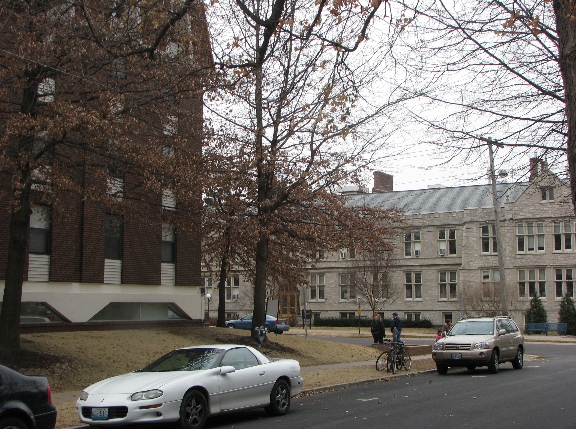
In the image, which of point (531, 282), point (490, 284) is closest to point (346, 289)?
point (490, 284)

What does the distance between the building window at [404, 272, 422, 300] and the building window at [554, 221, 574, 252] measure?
12323mm

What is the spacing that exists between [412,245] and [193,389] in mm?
52564

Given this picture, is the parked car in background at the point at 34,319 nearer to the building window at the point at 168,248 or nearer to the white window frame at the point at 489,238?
the building window at the point at 168,248

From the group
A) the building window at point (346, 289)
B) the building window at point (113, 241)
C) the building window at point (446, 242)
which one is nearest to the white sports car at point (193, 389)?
the building window at point (113, 241)

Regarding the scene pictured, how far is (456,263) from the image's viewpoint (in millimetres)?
59094

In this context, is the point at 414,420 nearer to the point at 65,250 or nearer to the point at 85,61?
the point at 85,61

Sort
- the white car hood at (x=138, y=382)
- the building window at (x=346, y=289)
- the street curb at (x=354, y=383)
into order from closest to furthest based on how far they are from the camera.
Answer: the white car hood at (x=138, y=382), the street curb at (x=354, y=383), the building window at (x=346, y=289)

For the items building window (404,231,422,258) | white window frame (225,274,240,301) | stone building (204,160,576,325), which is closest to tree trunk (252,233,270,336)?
stone building (204,160,576,325)

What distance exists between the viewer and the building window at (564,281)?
5231 cm

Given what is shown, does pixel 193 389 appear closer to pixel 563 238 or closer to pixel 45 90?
pixel 45 90

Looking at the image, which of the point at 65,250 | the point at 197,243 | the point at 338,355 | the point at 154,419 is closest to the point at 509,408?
the point at 154,419

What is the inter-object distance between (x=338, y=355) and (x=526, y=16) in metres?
18.7

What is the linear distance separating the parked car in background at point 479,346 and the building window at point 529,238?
→ 1300 inches

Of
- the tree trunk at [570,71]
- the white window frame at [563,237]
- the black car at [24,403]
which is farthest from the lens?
the white window frame at [563,237]
